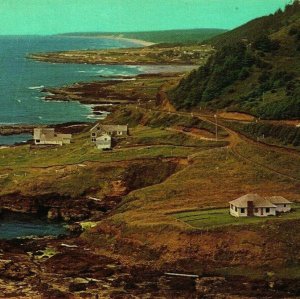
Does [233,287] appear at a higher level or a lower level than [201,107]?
lower

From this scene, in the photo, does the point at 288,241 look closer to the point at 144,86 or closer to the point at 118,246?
the point at 118,246

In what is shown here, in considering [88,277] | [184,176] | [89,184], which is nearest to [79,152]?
[89,184]

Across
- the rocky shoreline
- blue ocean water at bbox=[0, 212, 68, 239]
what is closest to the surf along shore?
the rocky shoreline

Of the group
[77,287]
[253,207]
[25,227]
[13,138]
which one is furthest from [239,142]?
[13,138]

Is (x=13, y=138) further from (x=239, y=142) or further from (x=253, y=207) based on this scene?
(x=253, y=207)

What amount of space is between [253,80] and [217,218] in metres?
46.4

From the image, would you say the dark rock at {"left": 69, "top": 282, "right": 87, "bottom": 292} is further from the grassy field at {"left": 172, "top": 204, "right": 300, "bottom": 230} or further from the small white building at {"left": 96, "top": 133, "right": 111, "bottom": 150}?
the small white building at {"left": 96, "top": 133, "right": 111, "bottom": 150}

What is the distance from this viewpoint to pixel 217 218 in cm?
6109

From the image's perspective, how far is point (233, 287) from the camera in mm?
52375

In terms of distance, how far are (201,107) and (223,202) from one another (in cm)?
3662

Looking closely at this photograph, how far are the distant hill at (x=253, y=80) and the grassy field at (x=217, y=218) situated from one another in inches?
1043

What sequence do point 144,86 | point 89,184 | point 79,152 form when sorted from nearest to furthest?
point 89,184
point 79,152
point 144,86

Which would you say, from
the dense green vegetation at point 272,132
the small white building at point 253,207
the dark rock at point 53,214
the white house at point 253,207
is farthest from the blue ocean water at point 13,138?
the white house at point 253,207

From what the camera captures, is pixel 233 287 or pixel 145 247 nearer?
pixel 233 287
